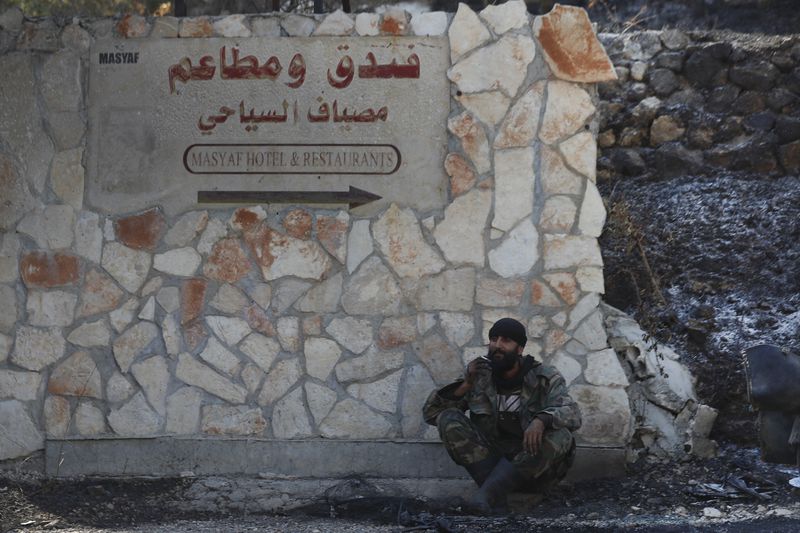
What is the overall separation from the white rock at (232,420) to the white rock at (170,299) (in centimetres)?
66

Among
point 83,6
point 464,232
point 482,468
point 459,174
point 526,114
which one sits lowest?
point 482,468

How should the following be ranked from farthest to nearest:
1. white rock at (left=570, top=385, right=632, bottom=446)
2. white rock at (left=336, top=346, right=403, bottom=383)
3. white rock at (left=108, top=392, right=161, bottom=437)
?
white rock at (left=108, top=392, right=161, bottom=437) < white rock at (left=336, top=346, right=403, bottom=383) < white rock at (left=570, top=385, right=632, bottom=446)

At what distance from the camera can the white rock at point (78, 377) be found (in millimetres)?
7297

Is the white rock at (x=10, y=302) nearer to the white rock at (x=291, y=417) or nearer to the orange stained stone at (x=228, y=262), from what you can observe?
the orange stained stone at (x=228, y=262)

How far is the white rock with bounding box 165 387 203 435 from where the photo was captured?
285 inches

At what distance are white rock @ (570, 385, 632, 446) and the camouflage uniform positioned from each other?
20.8 inches

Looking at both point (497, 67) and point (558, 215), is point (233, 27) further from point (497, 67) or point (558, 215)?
point (558, 215)

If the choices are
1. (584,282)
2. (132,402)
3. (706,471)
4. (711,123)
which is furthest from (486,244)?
(711,123)

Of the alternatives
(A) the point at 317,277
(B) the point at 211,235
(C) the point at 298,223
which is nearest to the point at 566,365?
(A) the point at 317,277

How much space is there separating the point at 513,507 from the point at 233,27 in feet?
11.2

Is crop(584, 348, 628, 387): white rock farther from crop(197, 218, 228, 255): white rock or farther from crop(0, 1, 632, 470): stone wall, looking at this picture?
crop(197, 218, 228, 255): white rock

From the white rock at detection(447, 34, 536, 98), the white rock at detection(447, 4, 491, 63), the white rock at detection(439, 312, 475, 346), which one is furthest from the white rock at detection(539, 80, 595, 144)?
the white rock at detection(439, 312, 475, 346)

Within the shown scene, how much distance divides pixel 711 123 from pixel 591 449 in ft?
12.3

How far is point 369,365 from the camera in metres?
7.14
